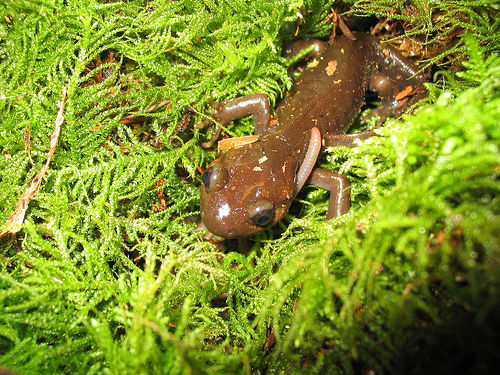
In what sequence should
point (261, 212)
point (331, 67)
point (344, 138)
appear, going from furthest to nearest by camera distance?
point (331, 67) < point (344, 138) < point (261, 212)

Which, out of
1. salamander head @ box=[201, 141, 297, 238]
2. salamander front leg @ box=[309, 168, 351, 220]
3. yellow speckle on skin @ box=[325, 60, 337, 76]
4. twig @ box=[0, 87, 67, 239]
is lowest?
salamander front leg @ box=[309, 168, 351, 220]

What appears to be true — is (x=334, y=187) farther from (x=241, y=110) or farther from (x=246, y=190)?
(x=241, y=110)

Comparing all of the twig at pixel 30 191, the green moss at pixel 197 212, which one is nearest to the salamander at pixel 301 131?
the green moss at pixel 197 212

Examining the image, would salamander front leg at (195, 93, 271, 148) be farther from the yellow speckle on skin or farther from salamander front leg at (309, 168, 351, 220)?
the yellow speckle on skin

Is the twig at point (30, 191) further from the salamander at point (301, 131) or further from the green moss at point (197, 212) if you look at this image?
the salamander at point (301, 131)

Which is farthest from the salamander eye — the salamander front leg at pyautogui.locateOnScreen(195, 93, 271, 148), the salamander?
the salamander front leg at pyautogui.locateOnScreen(195, 93, 271, 148)

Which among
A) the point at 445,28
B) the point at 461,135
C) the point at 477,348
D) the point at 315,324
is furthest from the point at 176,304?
the point at 445,28

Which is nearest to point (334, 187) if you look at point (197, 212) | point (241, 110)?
point (241, 110)
